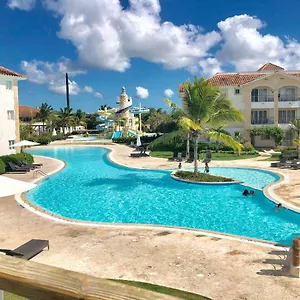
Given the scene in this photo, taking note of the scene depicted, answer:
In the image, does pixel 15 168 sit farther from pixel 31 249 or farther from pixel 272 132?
pixel 272 132

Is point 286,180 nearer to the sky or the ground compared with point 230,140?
nearer to the ground

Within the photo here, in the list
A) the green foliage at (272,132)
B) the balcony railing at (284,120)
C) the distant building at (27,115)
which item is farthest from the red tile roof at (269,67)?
the distant building at (27,115)

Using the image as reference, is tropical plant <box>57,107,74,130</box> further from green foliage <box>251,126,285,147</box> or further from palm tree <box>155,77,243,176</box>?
palm tree <box>155,77,243,176</box>

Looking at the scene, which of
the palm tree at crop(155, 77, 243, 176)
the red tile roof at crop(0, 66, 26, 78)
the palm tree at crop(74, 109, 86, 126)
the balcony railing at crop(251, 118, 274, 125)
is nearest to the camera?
the palm tree at crop(155, 77, 243, 176)

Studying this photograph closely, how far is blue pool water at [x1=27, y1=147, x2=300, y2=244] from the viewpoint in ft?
47.9

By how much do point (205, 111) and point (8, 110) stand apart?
19300mm

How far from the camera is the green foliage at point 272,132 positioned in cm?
4131

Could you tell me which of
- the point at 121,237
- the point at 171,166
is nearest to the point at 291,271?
the point at 121,237

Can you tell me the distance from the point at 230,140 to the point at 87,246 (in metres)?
15.5

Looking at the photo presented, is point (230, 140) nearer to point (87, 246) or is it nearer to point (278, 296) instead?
point (87, 246)

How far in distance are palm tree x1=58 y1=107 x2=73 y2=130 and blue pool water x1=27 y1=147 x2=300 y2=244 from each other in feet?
179

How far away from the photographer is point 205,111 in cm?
2342

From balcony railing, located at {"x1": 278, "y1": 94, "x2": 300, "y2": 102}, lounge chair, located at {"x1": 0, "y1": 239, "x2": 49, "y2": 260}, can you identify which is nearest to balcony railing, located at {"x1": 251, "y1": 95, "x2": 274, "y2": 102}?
balcony railing, located at {"x1": 278, "y1": 94, "x2": 300, "y2": 102}

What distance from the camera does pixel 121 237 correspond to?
11.8 m
